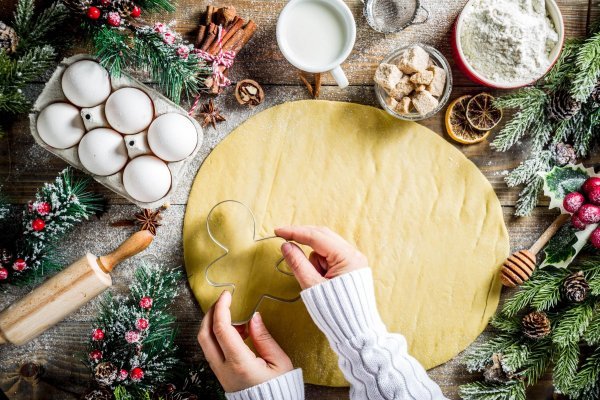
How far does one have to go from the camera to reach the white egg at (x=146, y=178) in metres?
0.95

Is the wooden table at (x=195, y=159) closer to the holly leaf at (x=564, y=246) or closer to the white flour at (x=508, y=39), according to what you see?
the white flour at (x=508, y=39)

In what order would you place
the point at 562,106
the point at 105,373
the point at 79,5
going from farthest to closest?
the point at 562,106
the point at 105,373
the point at 79,5

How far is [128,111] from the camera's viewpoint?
0.95 m

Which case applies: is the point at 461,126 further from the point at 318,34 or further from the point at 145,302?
the point at 145,302

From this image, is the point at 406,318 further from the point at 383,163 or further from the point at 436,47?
the point at 436,47

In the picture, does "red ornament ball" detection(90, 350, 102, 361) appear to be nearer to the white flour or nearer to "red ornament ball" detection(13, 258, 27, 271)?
"red ornament ball" detection(13, 258, 27, 271)

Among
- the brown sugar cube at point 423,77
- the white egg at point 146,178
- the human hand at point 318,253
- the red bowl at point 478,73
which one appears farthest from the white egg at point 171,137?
the red bowl at point 478,73

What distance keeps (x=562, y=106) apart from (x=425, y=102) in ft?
0.95

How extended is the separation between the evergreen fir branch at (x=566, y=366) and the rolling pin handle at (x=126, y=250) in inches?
34.7

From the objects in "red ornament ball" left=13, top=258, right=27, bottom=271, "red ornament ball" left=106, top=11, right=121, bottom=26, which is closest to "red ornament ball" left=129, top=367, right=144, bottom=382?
"red ornament ball" left=13, top=258, right=27, bottom=271

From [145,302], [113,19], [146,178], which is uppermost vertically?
[113,19]

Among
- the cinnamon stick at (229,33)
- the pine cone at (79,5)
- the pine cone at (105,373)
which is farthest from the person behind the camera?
the cinnamon stick at (229,33)

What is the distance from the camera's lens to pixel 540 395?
3.77 feet

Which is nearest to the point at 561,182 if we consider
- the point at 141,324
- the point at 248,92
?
the point at 248,92
